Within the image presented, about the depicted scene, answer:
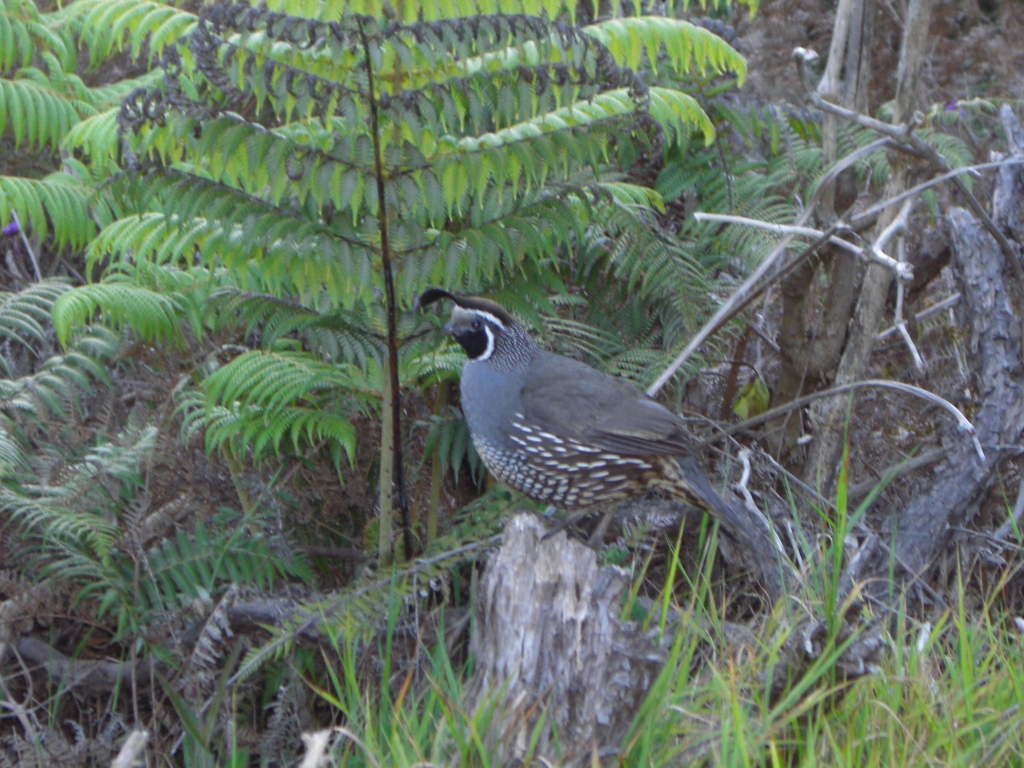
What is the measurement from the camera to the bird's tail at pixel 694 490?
11.4 ft

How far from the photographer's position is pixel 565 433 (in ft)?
11.7

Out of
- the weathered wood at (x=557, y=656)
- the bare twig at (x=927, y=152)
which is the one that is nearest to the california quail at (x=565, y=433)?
the weathered wood at (x=557, y=656)

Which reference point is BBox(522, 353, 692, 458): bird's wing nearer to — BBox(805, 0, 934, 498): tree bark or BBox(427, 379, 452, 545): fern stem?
BBox(427, 379, 452, 545): fern stem

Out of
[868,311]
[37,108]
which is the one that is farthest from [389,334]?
[37,108]

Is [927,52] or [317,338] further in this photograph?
[927,52]

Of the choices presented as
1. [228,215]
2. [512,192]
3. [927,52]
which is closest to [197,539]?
[228,215]

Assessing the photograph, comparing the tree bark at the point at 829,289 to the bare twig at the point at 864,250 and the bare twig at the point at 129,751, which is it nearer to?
the bare twig at the point at 864,250

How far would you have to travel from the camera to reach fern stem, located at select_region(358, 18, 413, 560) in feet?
9.89

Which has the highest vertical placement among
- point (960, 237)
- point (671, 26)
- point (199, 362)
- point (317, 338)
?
point (671, 26)

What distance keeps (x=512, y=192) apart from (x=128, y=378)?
2271 millimetres

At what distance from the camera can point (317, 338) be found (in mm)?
3521

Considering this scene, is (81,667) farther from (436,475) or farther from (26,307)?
(26,307)

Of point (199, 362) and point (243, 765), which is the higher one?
point (199, 362)

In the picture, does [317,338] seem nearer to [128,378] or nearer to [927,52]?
[128,378]
